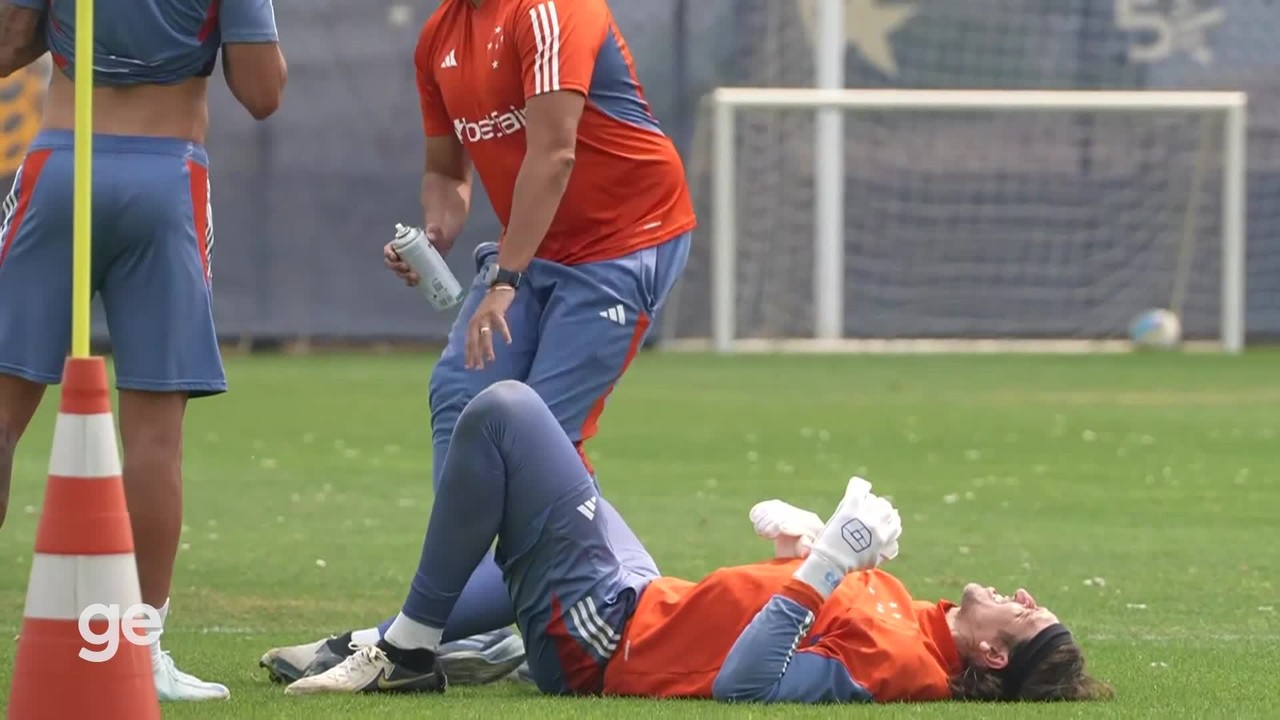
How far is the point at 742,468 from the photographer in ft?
36.8

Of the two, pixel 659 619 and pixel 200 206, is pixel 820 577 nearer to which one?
pixel 659 619

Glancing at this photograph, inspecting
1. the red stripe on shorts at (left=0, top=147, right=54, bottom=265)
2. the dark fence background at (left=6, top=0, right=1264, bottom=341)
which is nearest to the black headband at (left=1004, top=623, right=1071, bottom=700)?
the red stripe on shorts at (left=0, top=147, right=54, bottom=265)

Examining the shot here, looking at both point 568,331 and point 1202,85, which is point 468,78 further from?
point 1202,85

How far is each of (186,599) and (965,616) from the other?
2.92m

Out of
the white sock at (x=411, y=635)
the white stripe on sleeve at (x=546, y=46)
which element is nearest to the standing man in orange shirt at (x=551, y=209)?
the white stripe on sleeve at (x=546, y=46)

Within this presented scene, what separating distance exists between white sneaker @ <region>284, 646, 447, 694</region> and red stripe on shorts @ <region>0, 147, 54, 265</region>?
3.89 ft

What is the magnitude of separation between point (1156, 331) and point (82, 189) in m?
19.7

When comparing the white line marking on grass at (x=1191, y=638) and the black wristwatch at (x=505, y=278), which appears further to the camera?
the white line marking on grass at (x=1191, y=638)

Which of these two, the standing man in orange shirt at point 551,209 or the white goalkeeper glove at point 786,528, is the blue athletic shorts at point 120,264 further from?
the white goalkeeper glove at point 786,528

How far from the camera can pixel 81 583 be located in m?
4.06

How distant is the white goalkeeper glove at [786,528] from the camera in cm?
500

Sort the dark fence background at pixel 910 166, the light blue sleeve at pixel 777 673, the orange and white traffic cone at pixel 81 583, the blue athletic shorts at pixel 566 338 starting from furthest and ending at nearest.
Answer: the dark fence background at pixel 910 166, the blue athletic shorts at pixel 566 338, the light blue sleeve at pixel 777 673, the orange and white traffic cone at pixel 81 583

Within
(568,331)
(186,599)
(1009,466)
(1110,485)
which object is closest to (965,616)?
(568,331)

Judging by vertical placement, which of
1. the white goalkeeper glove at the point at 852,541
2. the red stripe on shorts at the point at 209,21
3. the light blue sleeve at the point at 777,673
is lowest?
the light blue sleeve at the point at 777,673
